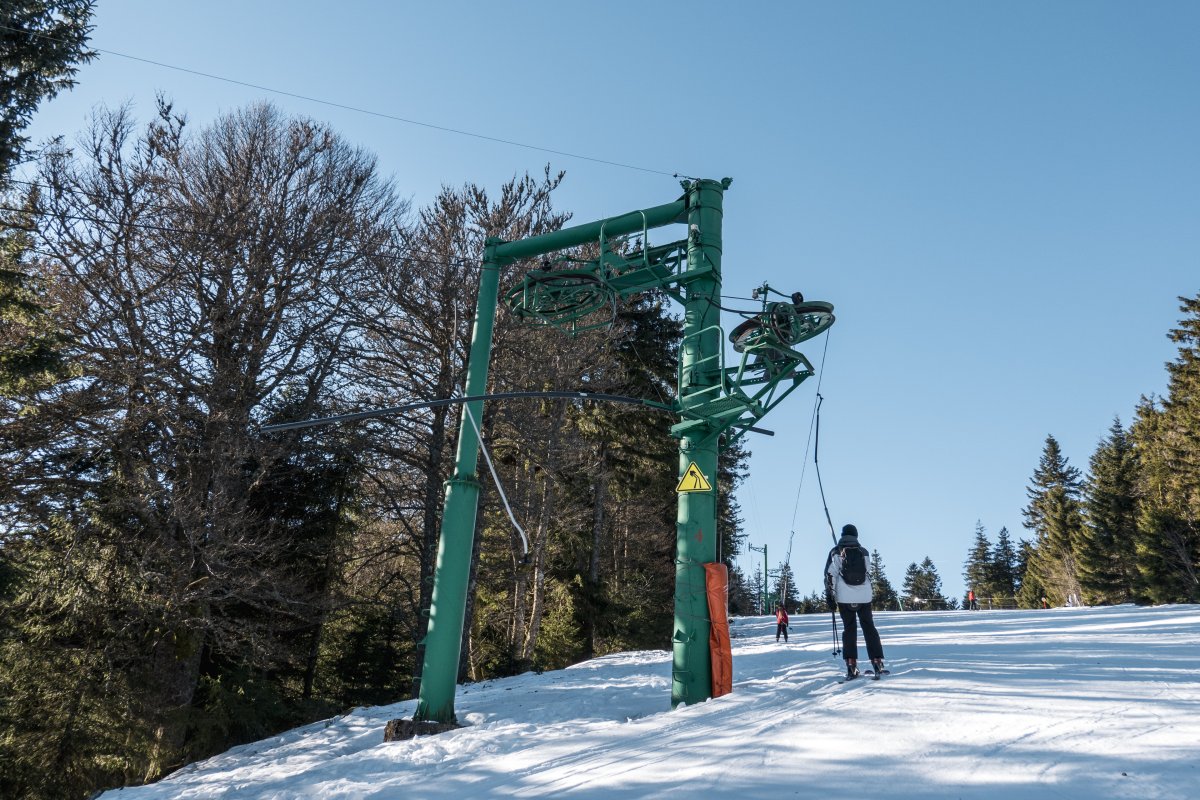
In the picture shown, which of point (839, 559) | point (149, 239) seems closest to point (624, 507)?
point (149, 239)

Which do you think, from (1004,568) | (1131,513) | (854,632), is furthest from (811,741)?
(1004,568)

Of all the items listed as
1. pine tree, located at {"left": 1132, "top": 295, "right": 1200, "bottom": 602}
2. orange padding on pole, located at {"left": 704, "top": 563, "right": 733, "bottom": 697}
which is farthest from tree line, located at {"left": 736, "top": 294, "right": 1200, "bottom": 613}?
orange padding on pole, located at {"left": 704, "top": 563, "right": 733, "bottom": 697}

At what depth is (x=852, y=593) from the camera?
27.2 feet

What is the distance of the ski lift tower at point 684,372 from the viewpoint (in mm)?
8961

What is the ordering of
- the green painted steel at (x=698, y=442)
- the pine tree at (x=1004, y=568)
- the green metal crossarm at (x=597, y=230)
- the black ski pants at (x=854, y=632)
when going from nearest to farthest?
the black ski pants at (x=854, y=632), the green painted steel at (x=698, y=442), the green metal crossarm at (x=597, y=230), the pine tree at (x=1004, y=568)

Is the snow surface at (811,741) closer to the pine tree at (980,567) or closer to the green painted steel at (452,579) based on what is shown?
the green painted steel at (452,579)

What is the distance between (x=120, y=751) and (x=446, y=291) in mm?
11746


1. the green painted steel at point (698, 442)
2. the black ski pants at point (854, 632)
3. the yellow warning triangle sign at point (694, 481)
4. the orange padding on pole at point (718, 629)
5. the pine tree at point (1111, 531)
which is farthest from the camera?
the pine tree at point (1111, 531)

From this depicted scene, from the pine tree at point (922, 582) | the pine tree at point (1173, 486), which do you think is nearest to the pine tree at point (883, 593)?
the pine tree at point (922, 582)

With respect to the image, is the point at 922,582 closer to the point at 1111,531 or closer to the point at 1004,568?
the point at 1004,568

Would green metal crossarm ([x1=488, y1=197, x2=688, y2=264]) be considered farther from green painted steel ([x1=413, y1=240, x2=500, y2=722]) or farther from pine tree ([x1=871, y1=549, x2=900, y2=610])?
pine tree ([x1=871, y1=549, x2=900, y2=610])

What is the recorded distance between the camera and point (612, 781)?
4844mm

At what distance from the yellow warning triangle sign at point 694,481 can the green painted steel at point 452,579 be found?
2700 millimetres

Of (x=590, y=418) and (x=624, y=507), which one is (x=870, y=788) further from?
(x=624, y=507)
